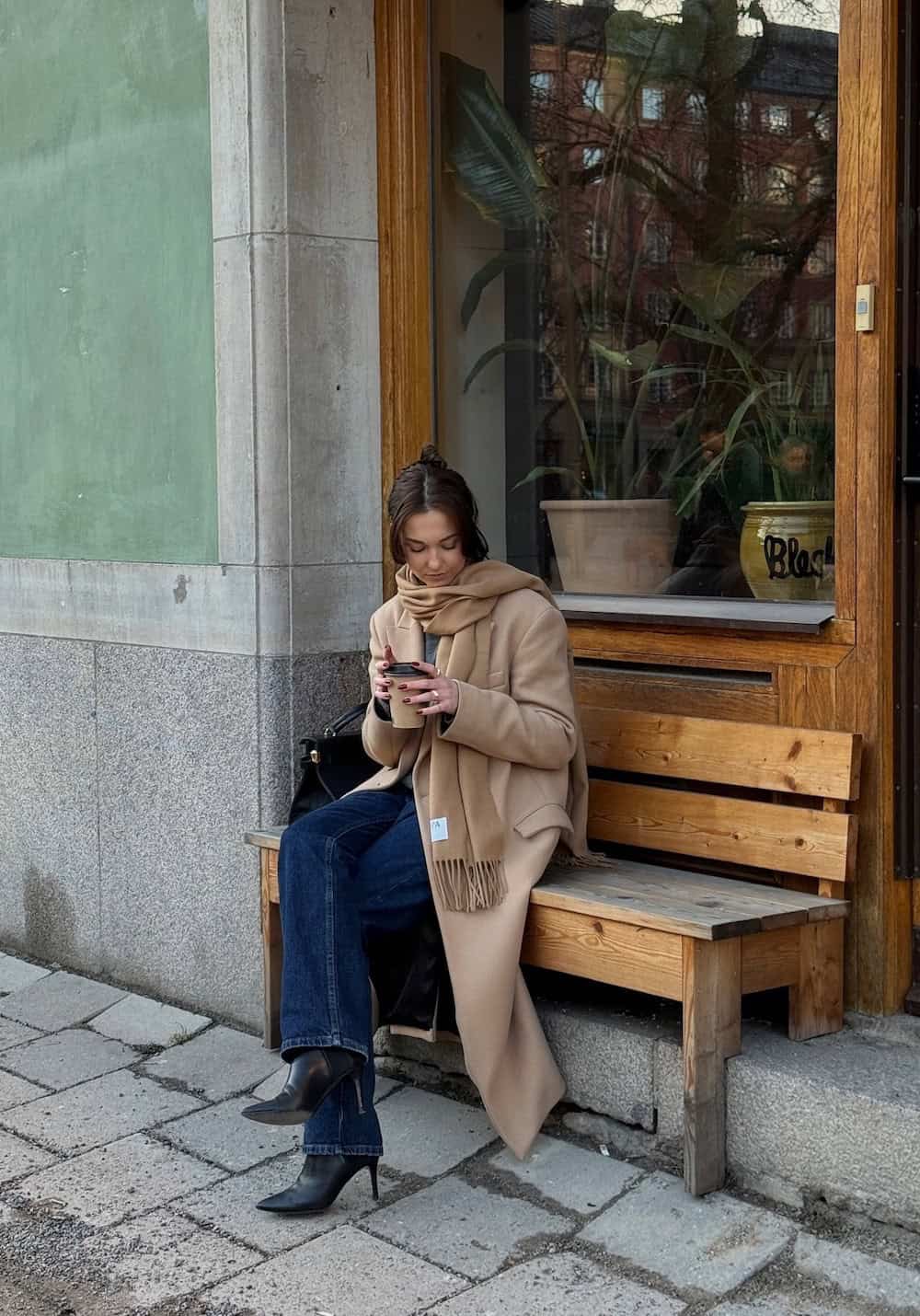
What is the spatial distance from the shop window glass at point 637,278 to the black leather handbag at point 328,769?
778 millimetres

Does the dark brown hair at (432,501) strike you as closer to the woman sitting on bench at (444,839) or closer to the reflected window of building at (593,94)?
the woman sitting on bench at (444,839)

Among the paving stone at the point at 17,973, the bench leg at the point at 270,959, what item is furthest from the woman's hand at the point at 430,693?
the paving stone at the point at 17,973

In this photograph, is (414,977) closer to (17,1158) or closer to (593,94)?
(17,1158)

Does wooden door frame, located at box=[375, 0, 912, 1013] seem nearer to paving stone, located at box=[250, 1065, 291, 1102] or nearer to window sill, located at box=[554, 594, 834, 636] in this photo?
window sill, located at box=[554, 594, 834, 636]

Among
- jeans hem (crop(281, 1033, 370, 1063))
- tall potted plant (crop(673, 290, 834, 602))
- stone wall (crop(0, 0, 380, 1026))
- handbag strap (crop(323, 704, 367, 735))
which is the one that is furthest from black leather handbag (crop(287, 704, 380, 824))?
tall potted plant (crop(673, 290, 834, 602))

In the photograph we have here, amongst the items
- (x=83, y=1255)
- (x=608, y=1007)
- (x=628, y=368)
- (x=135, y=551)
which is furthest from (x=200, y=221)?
(x=83, y=1255)

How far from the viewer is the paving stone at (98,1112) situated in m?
4.18

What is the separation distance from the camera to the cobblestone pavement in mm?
3217

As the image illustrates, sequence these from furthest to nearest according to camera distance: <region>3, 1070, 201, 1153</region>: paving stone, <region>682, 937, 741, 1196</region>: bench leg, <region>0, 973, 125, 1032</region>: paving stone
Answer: <region>0, 973, 125, 1032</region>: paving stone
<region>3, 1070, 201, 1153</region>: paving stone
<region>682, 937, 741, 1196</region>: bench leg

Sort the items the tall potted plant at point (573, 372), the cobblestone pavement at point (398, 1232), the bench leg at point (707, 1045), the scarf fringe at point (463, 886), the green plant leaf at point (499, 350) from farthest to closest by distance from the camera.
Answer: the green plant leaf at point (499, 350)
the tall potted plant at point (573, 372)
the scarf fringe at point (463, 886)
the bench leg at point (707, 1045)
the cobblestone pavement at point (398, 1232)

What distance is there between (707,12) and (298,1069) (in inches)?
107

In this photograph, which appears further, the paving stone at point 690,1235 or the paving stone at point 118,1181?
the paving stone at point 118,1181

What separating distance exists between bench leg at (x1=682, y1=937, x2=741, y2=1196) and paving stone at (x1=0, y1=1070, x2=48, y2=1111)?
1.85 m

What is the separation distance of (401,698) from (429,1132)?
3.40 ft
